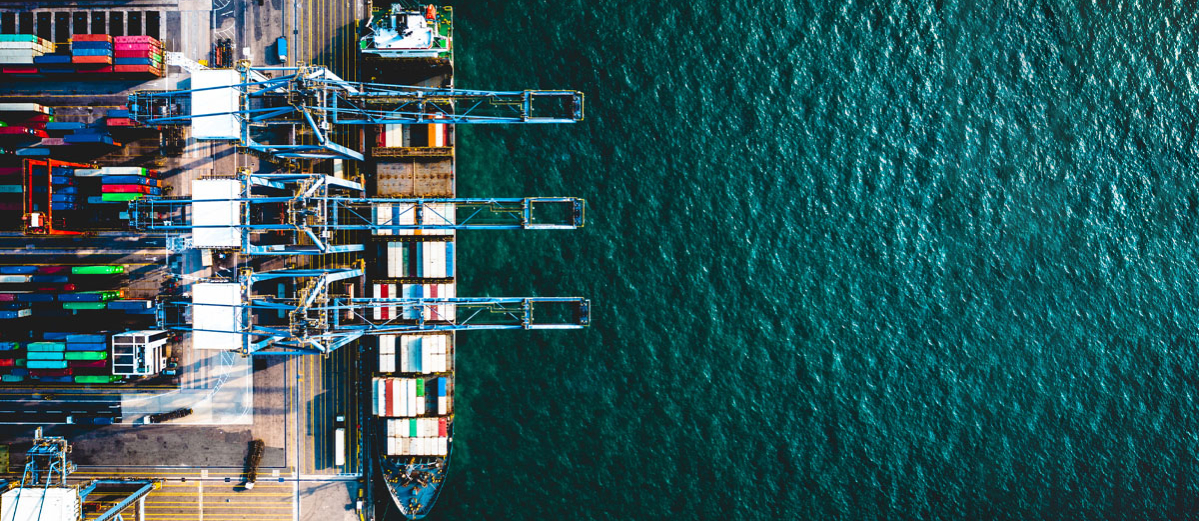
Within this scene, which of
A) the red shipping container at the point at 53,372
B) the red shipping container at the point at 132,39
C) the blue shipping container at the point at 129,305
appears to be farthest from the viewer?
the red shipping container at the point at 53,372

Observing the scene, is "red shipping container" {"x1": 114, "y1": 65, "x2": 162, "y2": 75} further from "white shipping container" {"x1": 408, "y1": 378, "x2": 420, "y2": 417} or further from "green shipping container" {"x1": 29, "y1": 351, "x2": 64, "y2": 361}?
"white shipping container" {"x1": 408, "y1": 378, "x2": 420, "y2": 417}

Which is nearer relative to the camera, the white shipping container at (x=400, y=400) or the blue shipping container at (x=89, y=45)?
the blue shipping container at (x=89, y=45)

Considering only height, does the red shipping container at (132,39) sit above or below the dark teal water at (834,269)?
above

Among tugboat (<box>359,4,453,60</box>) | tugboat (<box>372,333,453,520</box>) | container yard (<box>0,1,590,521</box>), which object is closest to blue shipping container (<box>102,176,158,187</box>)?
container yard (<box>0,1,590,521</box>)

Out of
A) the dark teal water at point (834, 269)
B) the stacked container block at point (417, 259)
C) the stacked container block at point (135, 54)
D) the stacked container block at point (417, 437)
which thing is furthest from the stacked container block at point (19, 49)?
the stacked container block at point (417, 437)

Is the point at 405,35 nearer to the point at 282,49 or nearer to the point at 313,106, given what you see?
the point at 313,106

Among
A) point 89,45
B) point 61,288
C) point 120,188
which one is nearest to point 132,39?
point 89,45

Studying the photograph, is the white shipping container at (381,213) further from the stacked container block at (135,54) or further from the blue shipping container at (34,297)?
the blue shipping container at (34,297)
